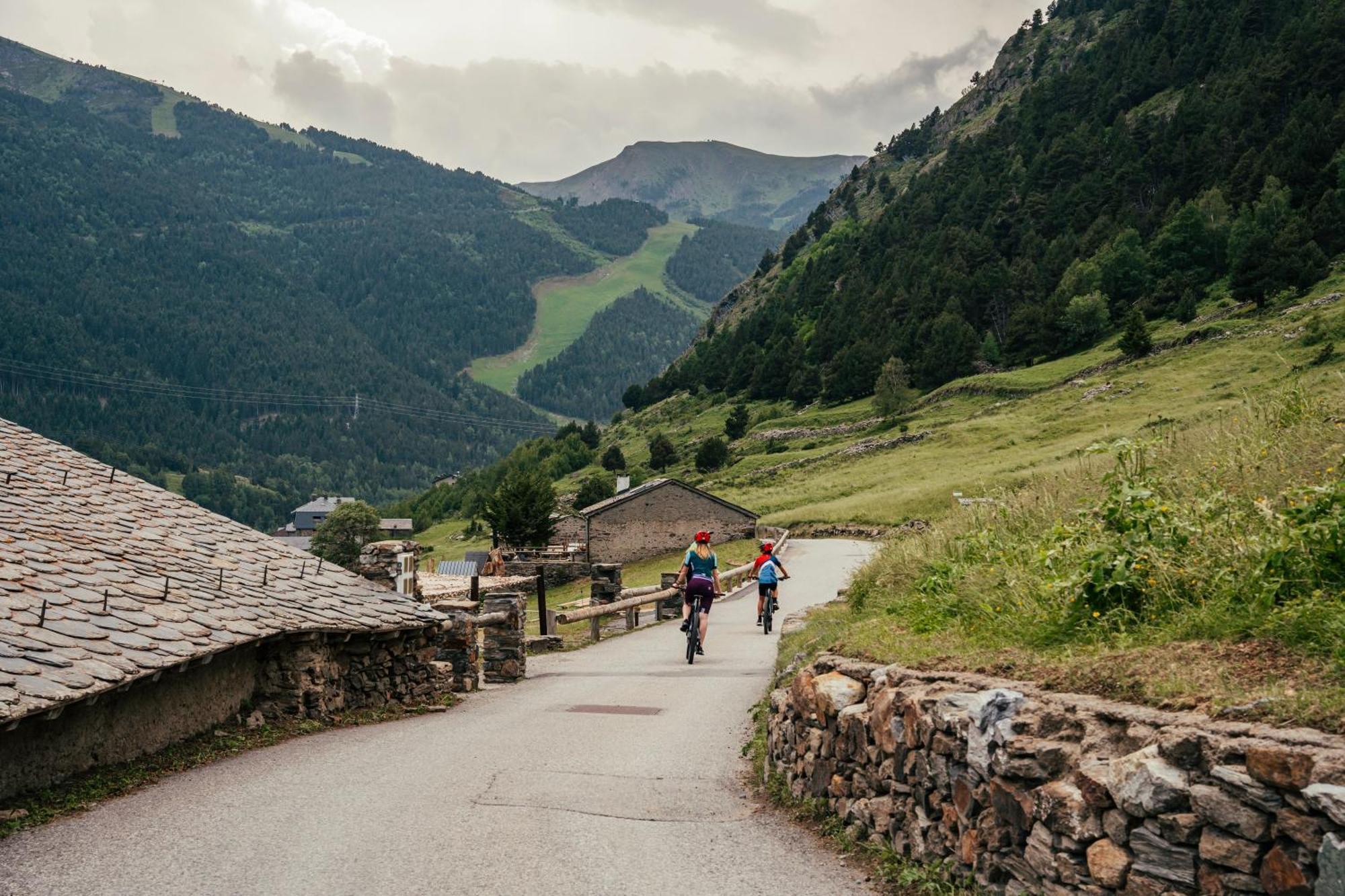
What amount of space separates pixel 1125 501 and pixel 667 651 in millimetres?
13300

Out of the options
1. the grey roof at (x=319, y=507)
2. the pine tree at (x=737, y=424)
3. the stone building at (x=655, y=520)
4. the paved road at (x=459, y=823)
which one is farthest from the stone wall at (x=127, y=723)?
the grey roof at (x=319, y=507)

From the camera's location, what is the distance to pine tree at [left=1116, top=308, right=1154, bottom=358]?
73.9 meters

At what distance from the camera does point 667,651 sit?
63.7ft

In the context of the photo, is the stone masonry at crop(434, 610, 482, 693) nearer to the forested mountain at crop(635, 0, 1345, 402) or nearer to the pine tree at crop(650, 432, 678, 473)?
the forested mountain at crop(635, 0, 1345, 402)

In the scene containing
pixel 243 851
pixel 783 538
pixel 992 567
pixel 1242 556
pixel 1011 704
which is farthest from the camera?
pixel 783 538

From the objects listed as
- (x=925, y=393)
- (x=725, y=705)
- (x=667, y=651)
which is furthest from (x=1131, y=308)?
(x=725, y=705)

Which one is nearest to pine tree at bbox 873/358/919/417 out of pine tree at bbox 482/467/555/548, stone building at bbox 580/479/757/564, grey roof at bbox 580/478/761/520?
grey roof at bbox 580/478/761/520

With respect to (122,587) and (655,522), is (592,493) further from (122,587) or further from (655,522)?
(122,587)

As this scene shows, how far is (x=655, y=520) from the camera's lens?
6359 centimetres

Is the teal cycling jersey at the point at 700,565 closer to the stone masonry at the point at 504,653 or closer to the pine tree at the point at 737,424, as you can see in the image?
the stone masonry at the point at 504,653

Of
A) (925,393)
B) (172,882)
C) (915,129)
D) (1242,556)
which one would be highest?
(915,129)

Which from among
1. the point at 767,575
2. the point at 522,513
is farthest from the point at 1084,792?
the point at 522,513

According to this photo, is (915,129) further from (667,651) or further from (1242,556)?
(1242,556)

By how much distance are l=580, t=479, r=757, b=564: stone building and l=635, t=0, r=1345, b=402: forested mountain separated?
4139 cm
